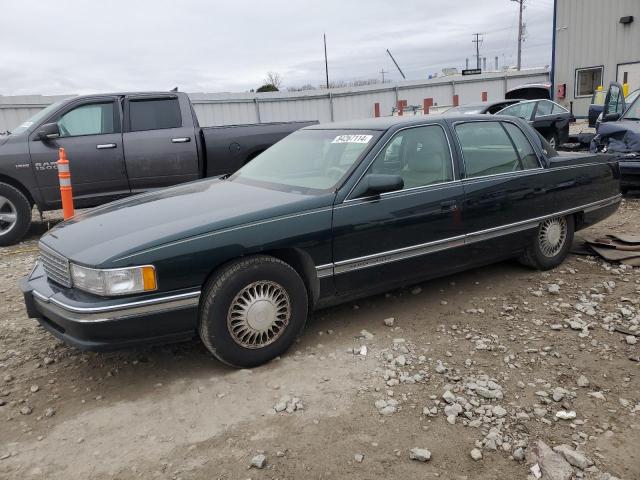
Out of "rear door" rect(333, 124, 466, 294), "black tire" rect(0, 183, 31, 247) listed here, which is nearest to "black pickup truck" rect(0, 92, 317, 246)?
"black tire" rect(0, 183, 31, 247)

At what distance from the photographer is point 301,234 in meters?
3.42

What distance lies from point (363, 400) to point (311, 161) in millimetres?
1916

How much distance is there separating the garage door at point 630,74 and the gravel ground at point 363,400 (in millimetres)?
15647

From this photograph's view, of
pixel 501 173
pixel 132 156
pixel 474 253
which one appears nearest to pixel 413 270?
pixel 474 253

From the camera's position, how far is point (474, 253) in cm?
434

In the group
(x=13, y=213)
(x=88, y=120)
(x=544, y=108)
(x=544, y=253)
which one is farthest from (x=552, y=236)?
(x=544, y=108)

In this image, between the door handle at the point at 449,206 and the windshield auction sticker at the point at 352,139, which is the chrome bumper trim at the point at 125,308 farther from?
the door handle at the point at 449,206

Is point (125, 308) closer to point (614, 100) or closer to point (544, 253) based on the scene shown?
point (544, 253)

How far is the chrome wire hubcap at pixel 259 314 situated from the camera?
10.7 ft

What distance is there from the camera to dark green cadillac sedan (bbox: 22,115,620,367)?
303 cm

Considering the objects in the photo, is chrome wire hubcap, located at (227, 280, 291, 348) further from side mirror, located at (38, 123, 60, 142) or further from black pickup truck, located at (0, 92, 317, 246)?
side mirror, located at (38, 123, 60, 142)

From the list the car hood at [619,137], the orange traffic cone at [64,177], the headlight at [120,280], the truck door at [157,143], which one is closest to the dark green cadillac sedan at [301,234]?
the headlight at [120,280]

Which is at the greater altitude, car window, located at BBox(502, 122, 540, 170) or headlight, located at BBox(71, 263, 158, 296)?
car window, located at BBox(502, 122, 540, 170)

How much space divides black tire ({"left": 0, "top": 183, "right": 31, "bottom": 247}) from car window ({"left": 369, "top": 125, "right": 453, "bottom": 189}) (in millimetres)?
4923
